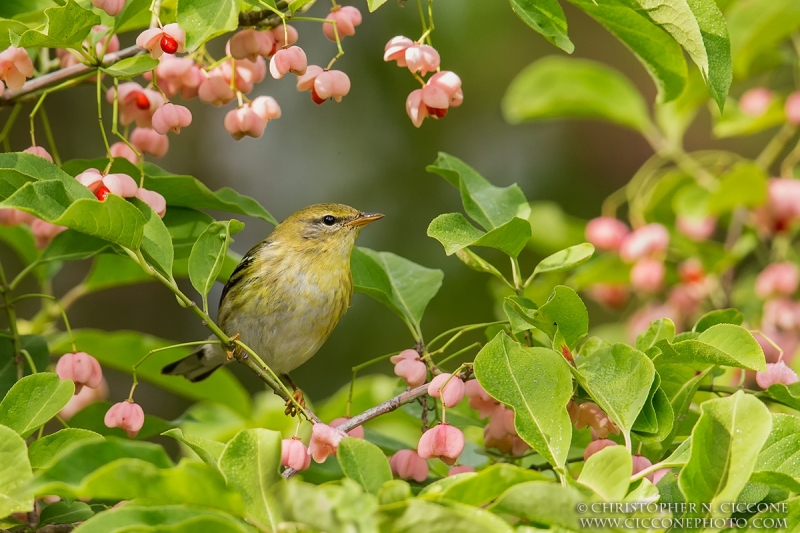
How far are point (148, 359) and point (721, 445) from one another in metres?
2.32

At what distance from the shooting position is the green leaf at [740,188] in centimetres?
329

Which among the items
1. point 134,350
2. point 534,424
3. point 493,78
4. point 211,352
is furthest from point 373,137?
point 534,424

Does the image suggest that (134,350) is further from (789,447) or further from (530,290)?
(789,447)

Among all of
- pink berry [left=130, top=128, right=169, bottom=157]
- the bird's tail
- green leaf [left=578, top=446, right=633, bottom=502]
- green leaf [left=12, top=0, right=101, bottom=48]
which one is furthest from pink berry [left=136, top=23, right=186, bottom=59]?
the bird's tail

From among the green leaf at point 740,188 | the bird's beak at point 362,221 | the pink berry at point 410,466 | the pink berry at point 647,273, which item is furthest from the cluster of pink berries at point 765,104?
the pink berry at point 410,466

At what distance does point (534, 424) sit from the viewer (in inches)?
62.1

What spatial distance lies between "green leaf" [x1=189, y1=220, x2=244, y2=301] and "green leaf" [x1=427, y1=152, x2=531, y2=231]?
1.62 feet

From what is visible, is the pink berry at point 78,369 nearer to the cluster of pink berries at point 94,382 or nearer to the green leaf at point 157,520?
the cluster of pink berries at point 94,382

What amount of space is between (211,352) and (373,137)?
11.8 ft

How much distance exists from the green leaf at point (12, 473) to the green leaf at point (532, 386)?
77cm

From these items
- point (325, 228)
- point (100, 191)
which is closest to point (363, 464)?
point (100, 191)

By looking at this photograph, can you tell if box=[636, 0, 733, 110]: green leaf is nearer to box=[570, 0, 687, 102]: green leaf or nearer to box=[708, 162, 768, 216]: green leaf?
box=[570, 0, 687, 102]: green leaf

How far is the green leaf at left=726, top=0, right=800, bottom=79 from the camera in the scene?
323cm

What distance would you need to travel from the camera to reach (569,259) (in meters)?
1.99
